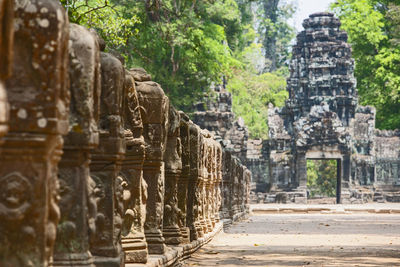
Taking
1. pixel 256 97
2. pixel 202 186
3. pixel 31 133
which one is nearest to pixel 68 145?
pixel 31 133

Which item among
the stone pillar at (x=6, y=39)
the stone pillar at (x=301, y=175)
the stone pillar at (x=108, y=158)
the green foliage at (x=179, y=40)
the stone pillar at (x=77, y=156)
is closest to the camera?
the stone pillar at (x=6, y=39)

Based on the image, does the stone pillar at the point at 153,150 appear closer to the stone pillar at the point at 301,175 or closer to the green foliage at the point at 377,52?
the stone pillar at the point at 301,175

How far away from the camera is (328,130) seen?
49.5 m

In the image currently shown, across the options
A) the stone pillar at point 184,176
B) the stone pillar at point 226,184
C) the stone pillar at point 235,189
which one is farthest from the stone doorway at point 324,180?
the stone pillar at point 184,176

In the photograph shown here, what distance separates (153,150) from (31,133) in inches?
185

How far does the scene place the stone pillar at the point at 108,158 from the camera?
609 centimetres

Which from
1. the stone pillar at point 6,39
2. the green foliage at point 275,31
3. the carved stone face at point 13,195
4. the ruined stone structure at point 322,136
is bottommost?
the carved stone face at point 13,195

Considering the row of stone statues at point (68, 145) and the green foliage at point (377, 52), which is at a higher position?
the green foliage at point (377, 52)

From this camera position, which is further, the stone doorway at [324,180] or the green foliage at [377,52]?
the stone doorway at [324,180]

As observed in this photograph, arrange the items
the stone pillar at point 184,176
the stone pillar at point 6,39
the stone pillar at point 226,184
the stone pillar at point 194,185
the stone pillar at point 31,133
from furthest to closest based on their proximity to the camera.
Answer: the stone pillar at point 226,184 < the stone pillar at point 194,185 < the stone pillar at point 184,176 < the stone pillar at point 31,133 < the stone pillar at point 6,39

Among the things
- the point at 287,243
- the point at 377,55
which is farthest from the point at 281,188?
the point at 287,243

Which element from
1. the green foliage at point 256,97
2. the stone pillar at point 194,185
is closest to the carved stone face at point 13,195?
the stone pillar at point 194,185

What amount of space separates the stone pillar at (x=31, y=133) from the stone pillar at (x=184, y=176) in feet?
23.3

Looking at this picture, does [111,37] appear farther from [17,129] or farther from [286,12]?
[286,12]
